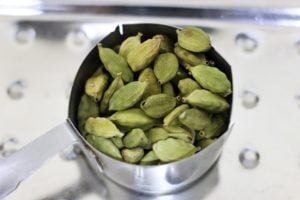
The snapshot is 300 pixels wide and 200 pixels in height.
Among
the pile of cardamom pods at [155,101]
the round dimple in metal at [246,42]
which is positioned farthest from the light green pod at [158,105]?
the round dimple in metal at [246,42]

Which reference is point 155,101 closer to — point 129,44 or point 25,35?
point 129,44

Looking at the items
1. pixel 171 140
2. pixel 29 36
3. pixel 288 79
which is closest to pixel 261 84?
pixel 288 79

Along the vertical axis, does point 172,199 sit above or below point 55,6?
below

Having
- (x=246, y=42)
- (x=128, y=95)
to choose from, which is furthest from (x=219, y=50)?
(x=128, y=95)

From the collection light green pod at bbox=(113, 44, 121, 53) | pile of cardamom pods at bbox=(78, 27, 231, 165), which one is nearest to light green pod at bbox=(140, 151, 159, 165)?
pile of cardamom pods at bbox=(78, 27, 231, 165)

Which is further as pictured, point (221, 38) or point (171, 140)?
point (221, 38)

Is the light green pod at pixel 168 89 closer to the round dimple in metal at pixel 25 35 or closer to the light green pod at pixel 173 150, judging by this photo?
the light green pod at pixel 173 150

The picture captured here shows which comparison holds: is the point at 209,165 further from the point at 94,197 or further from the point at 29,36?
the point at 29,36
